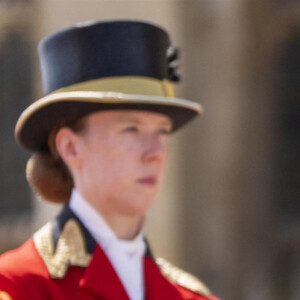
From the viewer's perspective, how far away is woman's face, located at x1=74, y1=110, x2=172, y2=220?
2.86 metres

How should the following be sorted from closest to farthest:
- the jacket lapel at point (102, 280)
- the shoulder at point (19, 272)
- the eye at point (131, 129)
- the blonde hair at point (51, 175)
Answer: the shoulder at point (19, 272) → the jacket lapel at point (102, 280) → the eye at point (131, 129) → the blonde hair at point (51, 175)

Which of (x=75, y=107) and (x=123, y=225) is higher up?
(x=75, y=107)

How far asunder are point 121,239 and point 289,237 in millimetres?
5353

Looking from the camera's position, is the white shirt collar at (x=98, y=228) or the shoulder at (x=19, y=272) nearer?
the shoulder at (x=19, y=272)

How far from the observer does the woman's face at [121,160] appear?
286cm

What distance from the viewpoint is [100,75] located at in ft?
9.63

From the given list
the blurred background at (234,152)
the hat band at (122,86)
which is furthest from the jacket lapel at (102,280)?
the blurred background at (234,152)

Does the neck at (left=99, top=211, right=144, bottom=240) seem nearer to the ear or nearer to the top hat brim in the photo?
the ear

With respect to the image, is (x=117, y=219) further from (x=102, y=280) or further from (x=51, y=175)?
(x=51, y=175)

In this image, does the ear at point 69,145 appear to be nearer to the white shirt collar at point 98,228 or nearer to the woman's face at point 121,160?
the woman's face at point 121,160

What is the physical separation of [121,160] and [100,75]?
306 mm

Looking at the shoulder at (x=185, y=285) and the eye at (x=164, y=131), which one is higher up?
the eye at (x=164, y=131)

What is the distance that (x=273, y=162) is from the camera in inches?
318

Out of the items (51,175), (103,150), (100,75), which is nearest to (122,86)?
(100,75)
